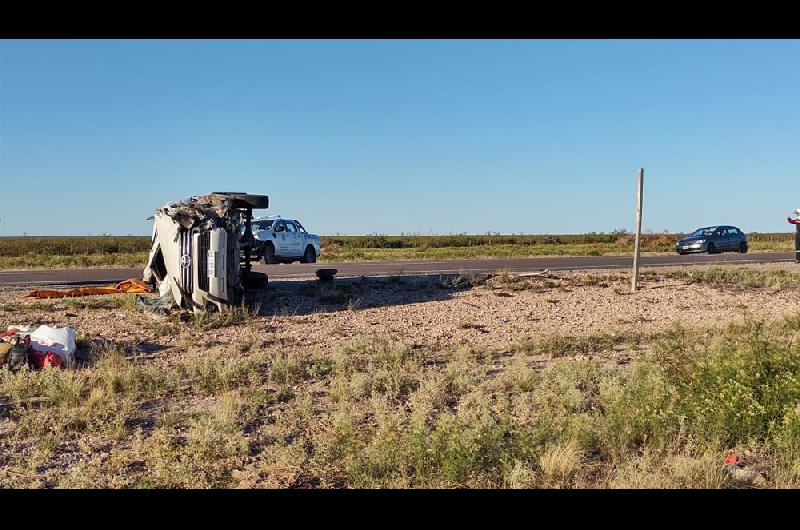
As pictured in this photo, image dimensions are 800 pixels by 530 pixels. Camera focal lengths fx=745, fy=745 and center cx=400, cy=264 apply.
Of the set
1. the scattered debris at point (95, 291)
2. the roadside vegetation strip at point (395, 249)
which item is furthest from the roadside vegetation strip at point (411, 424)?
the roadside vegetation strip at point (395, 249)

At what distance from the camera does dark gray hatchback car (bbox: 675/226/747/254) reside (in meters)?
38.5

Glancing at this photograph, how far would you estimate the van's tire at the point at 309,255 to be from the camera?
29.1 meters

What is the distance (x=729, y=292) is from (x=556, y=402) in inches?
457

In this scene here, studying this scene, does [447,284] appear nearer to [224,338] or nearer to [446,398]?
[224,338]

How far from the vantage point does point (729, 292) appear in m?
17.8

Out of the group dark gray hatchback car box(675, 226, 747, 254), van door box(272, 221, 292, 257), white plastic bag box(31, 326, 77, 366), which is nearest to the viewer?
white plastic bag box(31, 326, 77, 366)

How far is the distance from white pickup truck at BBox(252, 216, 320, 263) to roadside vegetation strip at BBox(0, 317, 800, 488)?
17502 millimetres

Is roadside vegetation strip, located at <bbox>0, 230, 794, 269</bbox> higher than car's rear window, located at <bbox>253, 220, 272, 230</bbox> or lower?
lower

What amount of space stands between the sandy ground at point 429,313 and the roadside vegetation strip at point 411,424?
242cm

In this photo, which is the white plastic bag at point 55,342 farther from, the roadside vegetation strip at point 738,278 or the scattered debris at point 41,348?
the roadside vegetation strip at point 738,278

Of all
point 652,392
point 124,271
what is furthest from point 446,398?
point 124,271

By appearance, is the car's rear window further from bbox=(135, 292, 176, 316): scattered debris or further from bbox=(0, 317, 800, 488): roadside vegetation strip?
bbox=(0, 317, 800, 488): roadside vegetation strip

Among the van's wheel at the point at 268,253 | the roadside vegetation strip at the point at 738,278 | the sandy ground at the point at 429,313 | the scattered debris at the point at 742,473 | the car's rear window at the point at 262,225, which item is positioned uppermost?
the car's rear window at the point at 262,225

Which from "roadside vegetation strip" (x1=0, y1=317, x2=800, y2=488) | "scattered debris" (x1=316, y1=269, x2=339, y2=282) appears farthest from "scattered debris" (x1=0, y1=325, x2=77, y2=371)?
"scattered debris" (x1=316, y1=269, x2=339, y2=282)
